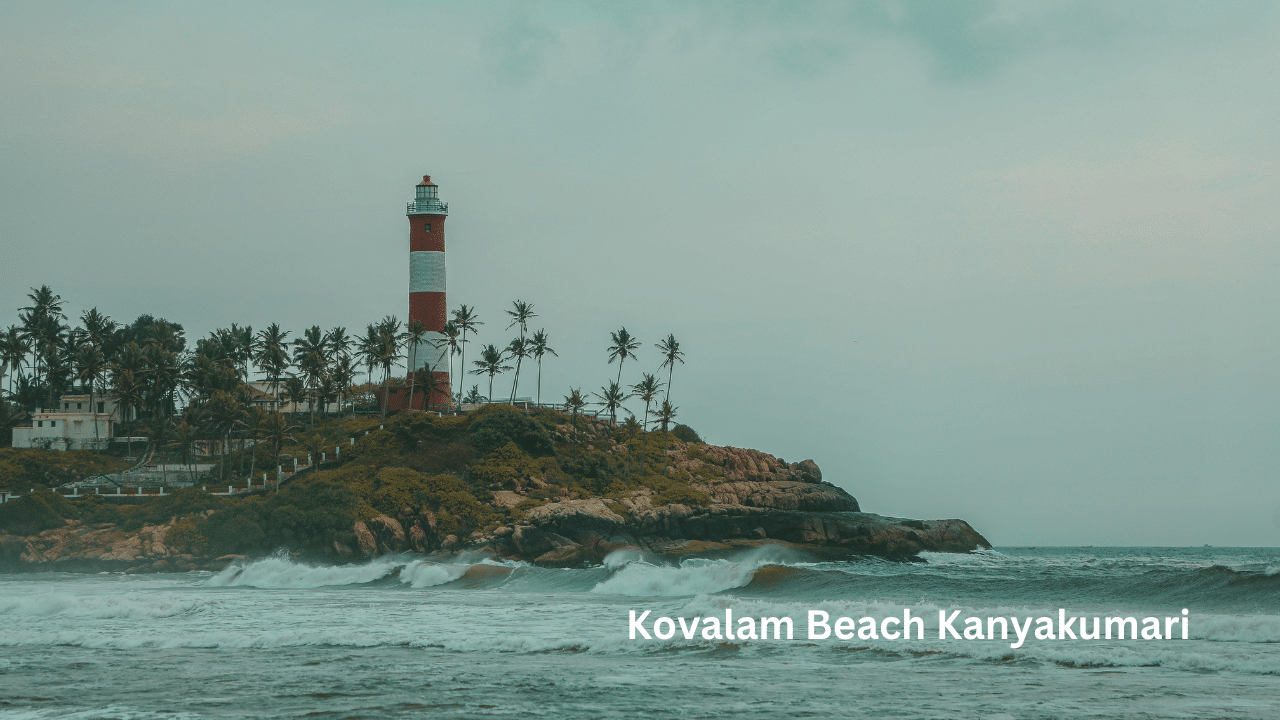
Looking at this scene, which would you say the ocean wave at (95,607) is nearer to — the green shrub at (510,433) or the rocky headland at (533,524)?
the rocky headland at (533,524)

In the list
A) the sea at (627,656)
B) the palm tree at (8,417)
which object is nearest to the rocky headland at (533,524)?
the sea at (627,656)

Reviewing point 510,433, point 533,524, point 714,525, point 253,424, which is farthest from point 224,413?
point 714,525

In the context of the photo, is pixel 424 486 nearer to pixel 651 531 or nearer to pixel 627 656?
pixel 651 531

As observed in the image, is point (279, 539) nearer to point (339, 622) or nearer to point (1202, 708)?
point (339, 622)

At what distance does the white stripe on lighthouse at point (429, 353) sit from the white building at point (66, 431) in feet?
79.1

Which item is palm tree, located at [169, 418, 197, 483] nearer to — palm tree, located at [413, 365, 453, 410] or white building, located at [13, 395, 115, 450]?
white building, located at [13, 395, 115, 450]

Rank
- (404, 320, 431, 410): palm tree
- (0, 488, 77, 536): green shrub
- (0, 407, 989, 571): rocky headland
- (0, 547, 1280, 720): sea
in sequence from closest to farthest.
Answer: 1. (0, 547, 1280, 720): sea
2. (0, 407, 989, 571): rocky headland
3. (0, 488, 77, 536): green shrub
4. (404, 320, 431, 410): palm tree

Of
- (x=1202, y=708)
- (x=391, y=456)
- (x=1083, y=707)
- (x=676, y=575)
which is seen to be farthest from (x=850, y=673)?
(x=391, y=456)

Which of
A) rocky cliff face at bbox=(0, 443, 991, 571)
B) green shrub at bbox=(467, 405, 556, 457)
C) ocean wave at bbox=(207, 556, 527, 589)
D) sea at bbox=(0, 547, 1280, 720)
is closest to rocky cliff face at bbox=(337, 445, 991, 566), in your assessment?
rocky cliff face at bbox=(0, 443, 991, 571)

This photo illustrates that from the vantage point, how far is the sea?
1530 cm

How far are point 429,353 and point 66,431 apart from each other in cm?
2815

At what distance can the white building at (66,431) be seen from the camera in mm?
74250

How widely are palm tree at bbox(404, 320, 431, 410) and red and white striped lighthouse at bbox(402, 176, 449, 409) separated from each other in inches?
8.9

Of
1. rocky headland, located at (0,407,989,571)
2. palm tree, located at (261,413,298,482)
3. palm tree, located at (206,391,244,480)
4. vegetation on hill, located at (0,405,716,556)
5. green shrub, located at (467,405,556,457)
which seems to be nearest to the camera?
rocky headland, located at (0,407,989,571)
